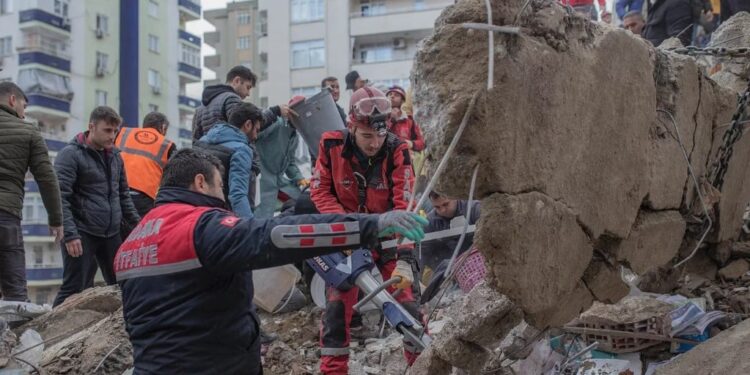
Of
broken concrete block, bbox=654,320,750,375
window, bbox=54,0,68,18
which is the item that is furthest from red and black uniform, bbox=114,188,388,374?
window, bbox=54,0,68,18

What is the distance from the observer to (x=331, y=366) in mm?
3754

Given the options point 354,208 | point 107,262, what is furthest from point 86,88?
point 354,208

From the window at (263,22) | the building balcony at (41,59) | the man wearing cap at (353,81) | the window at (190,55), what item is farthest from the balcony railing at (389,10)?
the man wearing cap at (353,81)

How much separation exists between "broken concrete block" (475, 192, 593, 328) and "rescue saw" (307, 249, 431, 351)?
98cm

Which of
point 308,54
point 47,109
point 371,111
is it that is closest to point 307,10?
point 308,54

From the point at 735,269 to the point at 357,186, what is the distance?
2606 millimetres

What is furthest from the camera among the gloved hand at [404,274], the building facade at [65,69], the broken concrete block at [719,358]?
the building facade at [65,69]

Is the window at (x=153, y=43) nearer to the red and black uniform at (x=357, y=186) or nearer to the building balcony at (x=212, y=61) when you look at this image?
the building balcony at (x=212, y=61)

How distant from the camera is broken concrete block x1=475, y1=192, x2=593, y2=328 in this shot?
2.43 m

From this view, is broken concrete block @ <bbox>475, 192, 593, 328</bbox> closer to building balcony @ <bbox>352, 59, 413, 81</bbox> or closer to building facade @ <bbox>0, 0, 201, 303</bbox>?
building balcony @ <bbox>352, 59, 413, 81</bbox>

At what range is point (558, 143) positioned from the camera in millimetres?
2584

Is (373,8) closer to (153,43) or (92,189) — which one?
(153,43)

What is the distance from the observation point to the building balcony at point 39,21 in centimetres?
2675

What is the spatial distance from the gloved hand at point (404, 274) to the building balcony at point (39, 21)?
27376mm
